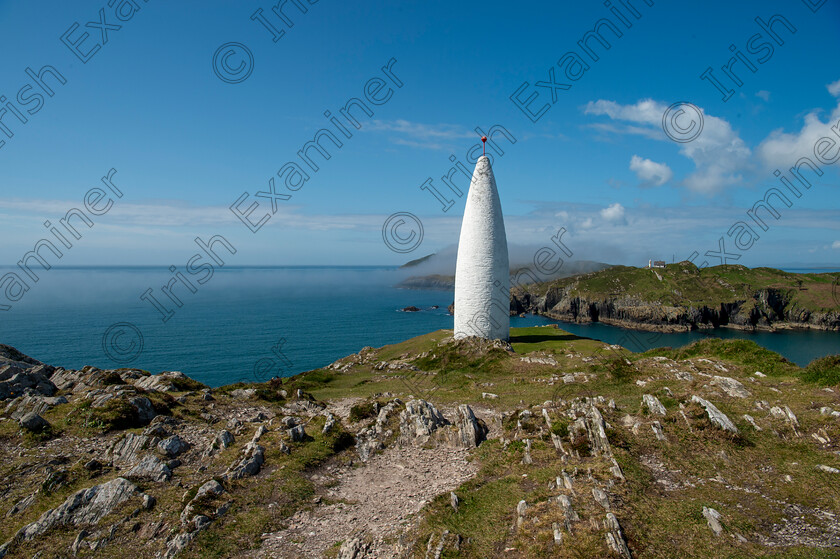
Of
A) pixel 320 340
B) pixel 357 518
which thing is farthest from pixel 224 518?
pixel 320 340

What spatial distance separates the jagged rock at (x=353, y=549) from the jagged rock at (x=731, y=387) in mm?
15515


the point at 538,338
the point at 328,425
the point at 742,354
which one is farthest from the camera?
the point at 538,338

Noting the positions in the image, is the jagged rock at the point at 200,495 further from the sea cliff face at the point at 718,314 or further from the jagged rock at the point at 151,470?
the sea cliff face at the point at 718,314

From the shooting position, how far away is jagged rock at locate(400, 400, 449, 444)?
1573cm

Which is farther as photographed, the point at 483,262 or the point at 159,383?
the point at 483,262

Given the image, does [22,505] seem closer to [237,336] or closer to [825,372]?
[825,372]

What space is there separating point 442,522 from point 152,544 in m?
6.87

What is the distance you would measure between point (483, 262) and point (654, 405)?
19637 millimetres

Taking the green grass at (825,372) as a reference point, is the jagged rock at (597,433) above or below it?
below

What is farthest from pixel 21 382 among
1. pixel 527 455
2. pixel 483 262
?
pixel 483 262

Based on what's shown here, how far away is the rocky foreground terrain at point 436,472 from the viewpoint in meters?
9.23

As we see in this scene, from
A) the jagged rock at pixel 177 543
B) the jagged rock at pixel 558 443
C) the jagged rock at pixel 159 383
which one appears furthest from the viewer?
the jagged rock at pixel 159 383

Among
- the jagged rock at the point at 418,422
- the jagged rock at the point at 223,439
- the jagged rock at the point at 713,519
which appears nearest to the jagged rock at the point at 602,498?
the jagged rock at the point at 713,519

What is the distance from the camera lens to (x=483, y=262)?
110ft
